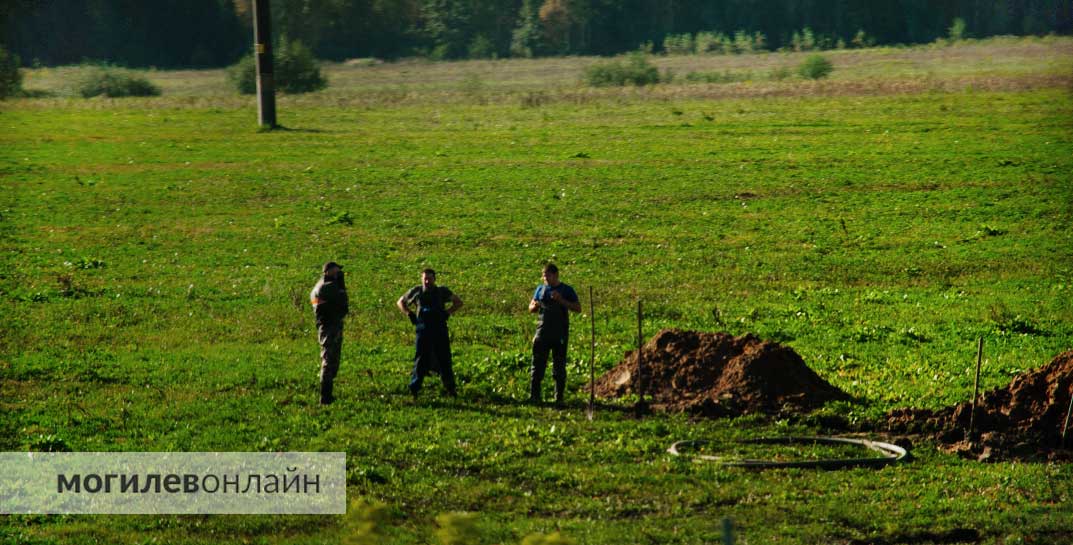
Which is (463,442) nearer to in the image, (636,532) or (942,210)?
(636,532)

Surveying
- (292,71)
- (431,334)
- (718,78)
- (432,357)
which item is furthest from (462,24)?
(431,334)

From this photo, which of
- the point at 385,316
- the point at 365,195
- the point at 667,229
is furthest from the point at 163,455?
the point at 365,195

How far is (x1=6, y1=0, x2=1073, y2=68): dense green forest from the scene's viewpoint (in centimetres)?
12412

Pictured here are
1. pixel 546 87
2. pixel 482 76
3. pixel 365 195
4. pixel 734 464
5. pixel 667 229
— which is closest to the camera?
pixel 734 464

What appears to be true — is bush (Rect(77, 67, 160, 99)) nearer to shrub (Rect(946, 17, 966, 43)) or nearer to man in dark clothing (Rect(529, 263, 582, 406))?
shrub (Rect(946, 17, 966, 43))

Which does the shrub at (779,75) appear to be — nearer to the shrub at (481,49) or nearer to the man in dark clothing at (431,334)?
the shrub at (481,49)

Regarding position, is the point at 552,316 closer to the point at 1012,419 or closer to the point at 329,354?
the point at 329,354

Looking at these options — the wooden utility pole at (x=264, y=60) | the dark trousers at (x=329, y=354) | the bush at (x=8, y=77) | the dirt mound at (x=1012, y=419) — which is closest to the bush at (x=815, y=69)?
the wooden utility pole at (x=264, y=60)

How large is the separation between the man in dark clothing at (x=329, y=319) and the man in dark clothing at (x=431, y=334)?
97 centimetres

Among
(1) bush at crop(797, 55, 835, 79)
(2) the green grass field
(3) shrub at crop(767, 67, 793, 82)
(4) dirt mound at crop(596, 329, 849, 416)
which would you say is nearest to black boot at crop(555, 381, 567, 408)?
(2) the green grass field

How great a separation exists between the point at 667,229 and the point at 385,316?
11.6 meters

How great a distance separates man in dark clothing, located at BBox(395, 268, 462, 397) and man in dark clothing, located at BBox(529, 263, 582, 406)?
3.81ft

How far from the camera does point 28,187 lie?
43375 mm

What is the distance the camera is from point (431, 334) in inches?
723
